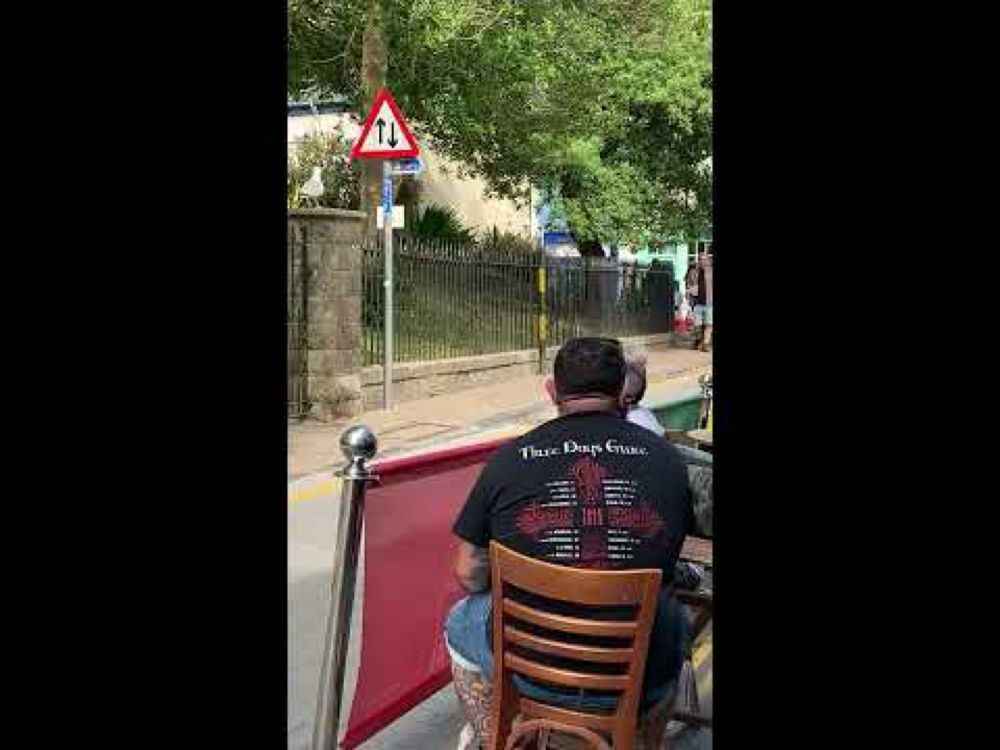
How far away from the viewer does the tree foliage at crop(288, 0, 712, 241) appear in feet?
47.8

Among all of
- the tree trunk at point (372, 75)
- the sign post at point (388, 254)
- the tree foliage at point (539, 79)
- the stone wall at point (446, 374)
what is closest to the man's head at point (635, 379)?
the sign post at point (388, 254)

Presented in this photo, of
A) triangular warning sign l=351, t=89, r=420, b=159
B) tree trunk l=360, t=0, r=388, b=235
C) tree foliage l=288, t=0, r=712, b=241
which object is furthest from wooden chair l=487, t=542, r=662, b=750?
tree trunk l=360, t=0, r=388, b=235

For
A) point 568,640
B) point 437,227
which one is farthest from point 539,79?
point 568,640

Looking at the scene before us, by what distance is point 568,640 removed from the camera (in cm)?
287

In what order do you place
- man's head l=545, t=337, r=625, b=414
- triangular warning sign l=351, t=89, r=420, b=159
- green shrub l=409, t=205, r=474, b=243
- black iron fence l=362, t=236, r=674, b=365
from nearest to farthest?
man's head l=545, t=337, r=625, b=414
triangular warning sign l=351, t=89, r=420, b=159
black iron fence l=362, t=236, r=674, b=365
green shrub l=409, t=205, r=474, b=243

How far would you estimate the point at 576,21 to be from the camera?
1580 cm

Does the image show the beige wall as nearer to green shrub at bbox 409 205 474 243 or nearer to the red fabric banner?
green shrub at bbox 409 205 474 243

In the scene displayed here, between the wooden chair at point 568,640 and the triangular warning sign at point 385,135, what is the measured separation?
8525mm

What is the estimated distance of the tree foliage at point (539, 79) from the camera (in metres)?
14.6

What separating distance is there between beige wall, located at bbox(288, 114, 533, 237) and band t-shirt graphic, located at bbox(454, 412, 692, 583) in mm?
21156

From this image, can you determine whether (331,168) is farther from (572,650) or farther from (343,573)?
(572,650)

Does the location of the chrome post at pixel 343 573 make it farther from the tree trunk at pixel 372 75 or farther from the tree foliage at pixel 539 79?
the tree trunk at pixel 372 75

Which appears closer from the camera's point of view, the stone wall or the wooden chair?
the wooden chair
